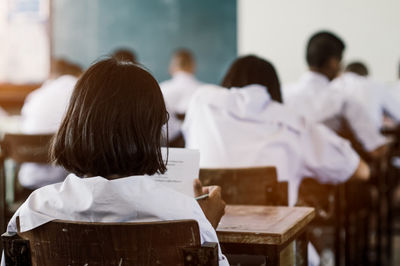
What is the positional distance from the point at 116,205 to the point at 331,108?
2680mm

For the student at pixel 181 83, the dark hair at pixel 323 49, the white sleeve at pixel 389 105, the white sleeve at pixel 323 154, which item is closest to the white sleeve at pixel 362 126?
the dark hair at pixel 323 49

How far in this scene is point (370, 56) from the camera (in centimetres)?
691

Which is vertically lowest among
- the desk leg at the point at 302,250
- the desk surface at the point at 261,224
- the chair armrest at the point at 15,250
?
the desk leg at the point at 302,250

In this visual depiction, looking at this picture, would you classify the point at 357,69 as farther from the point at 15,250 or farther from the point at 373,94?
the point at 15,250

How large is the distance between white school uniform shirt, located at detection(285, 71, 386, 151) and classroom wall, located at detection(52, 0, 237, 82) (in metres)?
3.50

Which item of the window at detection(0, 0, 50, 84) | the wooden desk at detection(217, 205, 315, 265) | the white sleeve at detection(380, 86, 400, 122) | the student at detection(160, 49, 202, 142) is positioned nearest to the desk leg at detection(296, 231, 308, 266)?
the wooden desk at detection(217, 205, 315, 265)

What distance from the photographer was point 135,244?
1216mm

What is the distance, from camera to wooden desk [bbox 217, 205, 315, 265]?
60.8 inches

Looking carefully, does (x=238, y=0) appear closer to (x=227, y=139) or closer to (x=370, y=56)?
(x=370, y=56)

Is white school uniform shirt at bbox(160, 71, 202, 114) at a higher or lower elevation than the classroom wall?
lower

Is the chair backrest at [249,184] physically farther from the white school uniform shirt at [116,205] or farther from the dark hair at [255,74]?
the white school uniform shirt at [116,205]

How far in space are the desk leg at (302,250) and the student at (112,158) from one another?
0.72 meters

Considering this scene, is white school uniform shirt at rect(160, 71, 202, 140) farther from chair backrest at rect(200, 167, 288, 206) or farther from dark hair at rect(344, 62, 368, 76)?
chair backrest at rect(200, 167, 288, 206)

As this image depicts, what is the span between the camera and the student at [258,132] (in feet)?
8.34
